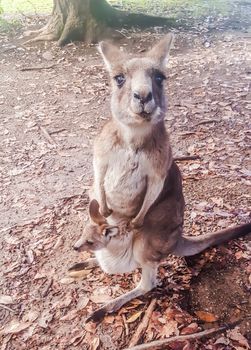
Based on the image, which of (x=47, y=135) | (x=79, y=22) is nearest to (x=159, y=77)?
(x=47, y=135)

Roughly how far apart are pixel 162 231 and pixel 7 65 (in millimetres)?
4916

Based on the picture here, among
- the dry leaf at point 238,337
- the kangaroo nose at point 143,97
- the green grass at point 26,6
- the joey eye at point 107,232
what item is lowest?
the dry leaf at point 238,337

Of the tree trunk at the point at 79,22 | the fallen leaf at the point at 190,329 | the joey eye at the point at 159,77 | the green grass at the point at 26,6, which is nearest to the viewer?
the joey eye at the point at 159,77

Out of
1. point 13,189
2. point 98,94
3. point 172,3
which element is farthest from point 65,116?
point 172,3

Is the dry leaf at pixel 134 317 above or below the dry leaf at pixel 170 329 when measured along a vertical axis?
below

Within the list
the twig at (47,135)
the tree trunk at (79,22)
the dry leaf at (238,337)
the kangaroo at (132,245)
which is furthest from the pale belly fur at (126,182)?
the tree trunk at (79,22)

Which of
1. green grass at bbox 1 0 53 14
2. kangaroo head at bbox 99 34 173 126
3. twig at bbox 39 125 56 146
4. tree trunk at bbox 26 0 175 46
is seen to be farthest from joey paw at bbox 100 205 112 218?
green grass at bbox 1 0 53 14

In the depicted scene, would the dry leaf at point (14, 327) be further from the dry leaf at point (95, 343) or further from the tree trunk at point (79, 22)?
the tree trunk at point (79, 22)

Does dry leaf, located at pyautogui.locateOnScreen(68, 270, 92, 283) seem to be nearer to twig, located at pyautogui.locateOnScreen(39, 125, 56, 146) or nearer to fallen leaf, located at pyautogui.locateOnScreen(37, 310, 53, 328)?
fallen leaf, located at pyautogui.locateOnScreen(37, 310, 53, 328)

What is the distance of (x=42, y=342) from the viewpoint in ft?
8.04

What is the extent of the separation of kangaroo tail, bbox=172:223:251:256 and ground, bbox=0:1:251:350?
138 millimetres

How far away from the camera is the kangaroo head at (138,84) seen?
2150 mm

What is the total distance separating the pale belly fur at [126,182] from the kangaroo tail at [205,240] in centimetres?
36

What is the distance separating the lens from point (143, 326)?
2473 mm
